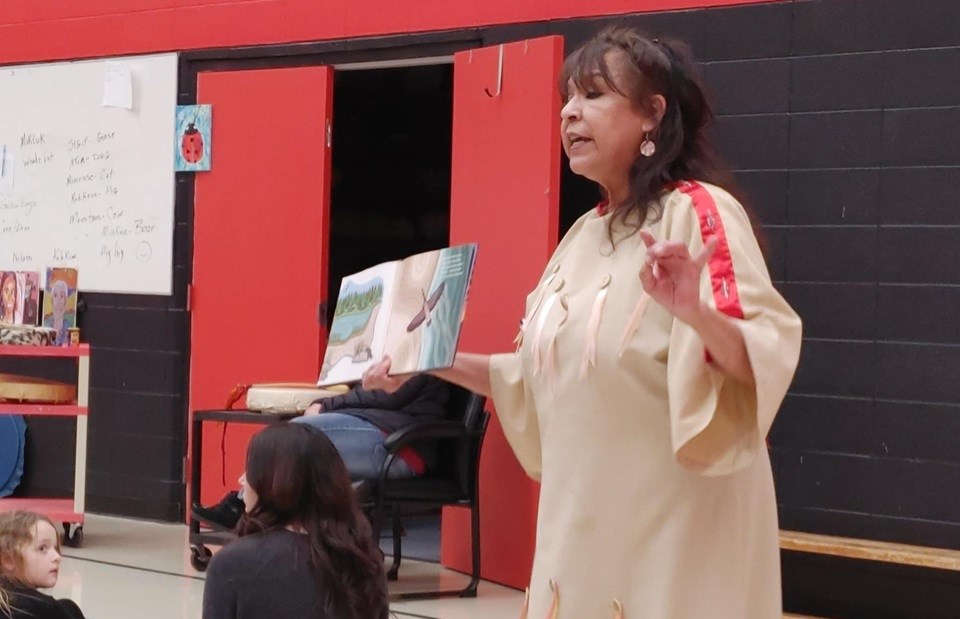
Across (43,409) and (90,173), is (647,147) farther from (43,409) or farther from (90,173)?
(90,173)

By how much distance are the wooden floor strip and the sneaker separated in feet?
6.58

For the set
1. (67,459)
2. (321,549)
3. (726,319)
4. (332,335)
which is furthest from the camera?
(67,459)

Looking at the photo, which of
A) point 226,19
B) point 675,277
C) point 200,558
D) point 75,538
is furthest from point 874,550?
point 226,19

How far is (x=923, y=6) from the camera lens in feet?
14.3

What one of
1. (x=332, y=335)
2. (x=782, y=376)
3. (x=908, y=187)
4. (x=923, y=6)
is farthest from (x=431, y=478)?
(x=782, y=376)

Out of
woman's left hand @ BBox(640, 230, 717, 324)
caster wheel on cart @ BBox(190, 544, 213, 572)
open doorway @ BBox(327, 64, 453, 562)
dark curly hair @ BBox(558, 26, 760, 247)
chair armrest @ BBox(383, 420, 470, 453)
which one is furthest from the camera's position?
open doorway @ BBox(327, 64, 453, 562)

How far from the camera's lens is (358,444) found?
15.4 ft

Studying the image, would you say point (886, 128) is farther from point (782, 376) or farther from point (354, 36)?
point (782, 376)

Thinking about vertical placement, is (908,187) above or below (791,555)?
above

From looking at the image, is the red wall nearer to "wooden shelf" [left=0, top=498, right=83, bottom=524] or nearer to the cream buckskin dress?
"wooden shelf" [left=0, top=498, right=83, bottom=524]

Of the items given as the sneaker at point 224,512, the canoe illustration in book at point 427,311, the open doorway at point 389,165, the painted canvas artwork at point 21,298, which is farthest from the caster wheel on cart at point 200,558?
the canoe illustration in book at point 427,311

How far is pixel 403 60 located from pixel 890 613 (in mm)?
2966

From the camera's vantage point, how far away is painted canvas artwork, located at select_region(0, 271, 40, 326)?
5.75 meters

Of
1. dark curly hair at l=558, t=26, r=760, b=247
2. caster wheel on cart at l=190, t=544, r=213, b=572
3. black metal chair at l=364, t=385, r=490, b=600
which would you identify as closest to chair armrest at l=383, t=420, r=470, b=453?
black metal chair at l=364, t=385, r=490, b=600
